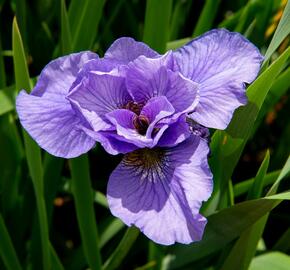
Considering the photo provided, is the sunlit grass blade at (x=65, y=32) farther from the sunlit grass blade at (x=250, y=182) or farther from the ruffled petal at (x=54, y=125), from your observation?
the sunlit grass blade at (x=250, y=182)

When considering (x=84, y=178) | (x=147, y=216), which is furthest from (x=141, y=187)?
(x=84, y=178)

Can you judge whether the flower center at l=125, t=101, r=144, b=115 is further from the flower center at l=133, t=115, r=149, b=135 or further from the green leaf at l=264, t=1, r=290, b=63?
the green leaf at l=264, t=1, r=290, b=63

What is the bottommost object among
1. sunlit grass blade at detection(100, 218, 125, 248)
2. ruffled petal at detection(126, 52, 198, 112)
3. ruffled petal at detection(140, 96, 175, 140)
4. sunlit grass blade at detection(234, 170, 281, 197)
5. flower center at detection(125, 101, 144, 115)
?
sunlit grass blade at detection(100, 218, 125, 248)

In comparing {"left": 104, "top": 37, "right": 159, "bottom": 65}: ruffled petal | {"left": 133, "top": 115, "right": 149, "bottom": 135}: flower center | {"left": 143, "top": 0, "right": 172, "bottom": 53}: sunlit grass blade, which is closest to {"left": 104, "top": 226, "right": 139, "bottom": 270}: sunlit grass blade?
{"left": 133, "top": 115, "right": 149, "bottom": 135}: flower center

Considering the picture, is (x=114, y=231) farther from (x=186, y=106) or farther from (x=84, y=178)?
(x=186, y=106)

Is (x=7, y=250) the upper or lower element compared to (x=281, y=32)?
lower

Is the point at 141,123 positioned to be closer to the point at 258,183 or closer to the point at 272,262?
the point at 258,183

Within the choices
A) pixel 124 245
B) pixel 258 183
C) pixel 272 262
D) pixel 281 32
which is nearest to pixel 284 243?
pixel 272 262
